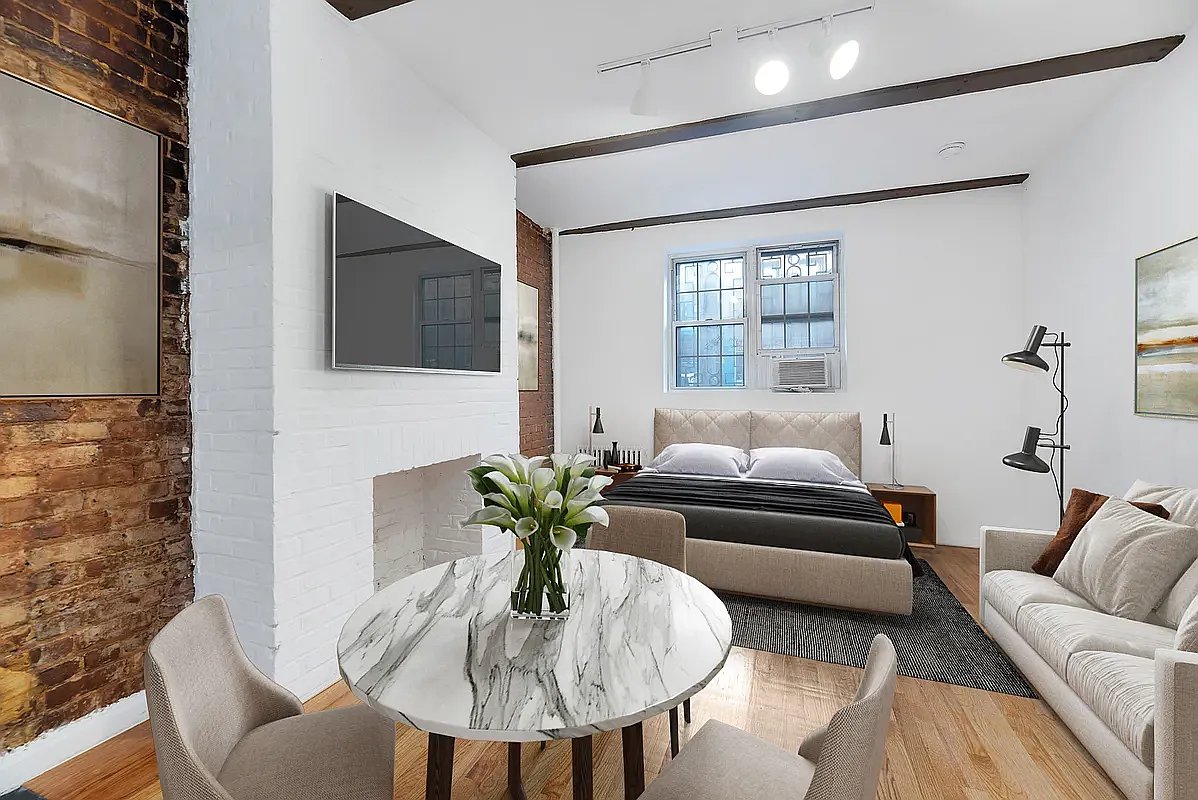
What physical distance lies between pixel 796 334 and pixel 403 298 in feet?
11.6

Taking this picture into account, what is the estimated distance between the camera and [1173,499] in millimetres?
2213

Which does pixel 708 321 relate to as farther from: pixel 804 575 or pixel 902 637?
pixel 902 637

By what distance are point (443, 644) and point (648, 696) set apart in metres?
0.46

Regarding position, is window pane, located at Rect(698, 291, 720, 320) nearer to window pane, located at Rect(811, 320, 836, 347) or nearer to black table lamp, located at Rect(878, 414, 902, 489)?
window pane, located at Rect(811, 320, 836, 347)

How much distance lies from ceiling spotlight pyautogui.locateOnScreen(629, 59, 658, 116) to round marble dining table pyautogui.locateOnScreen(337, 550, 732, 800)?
2231mm

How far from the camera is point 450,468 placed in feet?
11.0

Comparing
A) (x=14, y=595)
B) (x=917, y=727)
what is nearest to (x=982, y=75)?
(x=917, y=727)

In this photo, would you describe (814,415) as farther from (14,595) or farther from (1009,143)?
(14,595)

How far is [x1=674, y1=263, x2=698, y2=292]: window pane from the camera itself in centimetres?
530

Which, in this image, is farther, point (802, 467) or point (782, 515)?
point (802, 467)

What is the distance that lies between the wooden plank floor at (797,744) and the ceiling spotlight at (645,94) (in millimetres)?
2636

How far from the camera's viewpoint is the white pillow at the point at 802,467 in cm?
410

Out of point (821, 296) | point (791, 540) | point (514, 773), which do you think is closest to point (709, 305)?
point (821, 296)

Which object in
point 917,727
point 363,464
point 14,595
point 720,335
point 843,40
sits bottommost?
point 917,727
